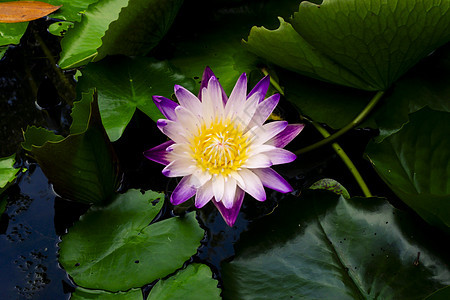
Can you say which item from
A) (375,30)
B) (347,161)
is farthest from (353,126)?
(375,30)

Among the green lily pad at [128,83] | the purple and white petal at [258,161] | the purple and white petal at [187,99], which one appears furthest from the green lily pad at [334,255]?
the green lily pad at [128,83]

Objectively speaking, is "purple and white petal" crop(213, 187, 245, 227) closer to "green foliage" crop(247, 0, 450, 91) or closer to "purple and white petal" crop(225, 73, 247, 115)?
"purple and white petal" crop(225, 73, 247, 115)

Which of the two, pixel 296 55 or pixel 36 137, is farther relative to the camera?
pixel 296 55

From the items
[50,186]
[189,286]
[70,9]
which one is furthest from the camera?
[70,9]

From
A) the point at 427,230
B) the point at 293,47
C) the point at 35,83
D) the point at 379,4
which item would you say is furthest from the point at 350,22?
the point at 35,83

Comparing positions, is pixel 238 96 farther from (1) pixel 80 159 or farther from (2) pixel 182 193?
(1) pixel 80 159

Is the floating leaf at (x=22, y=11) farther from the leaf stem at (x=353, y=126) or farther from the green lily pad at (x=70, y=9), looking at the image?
the leaf stem at (x=353, y=126)

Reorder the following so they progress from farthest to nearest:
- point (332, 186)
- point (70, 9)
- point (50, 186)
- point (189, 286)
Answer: point (70, 9) → point (50, 186) → point (332, 186) → point (189, 286)

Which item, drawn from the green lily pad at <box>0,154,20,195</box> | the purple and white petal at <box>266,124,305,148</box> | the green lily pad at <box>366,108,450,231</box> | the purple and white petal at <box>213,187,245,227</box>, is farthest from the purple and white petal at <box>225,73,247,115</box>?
the green lily pad at <box>0,154,20,195</box>
